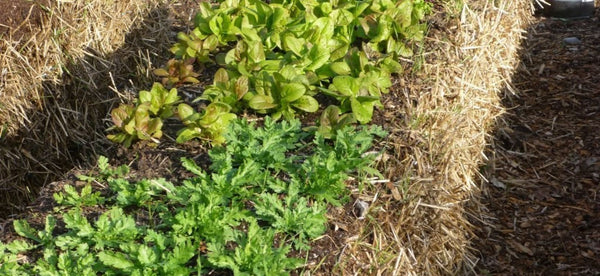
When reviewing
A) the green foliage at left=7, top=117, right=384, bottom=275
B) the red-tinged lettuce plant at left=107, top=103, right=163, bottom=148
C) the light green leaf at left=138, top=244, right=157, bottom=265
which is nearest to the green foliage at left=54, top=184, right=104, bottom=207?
the green foliage at left=7, top=117, right=384, bottom=275

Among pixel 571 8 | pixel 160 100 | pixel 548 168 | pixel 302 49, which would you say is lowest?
pixel 548 168

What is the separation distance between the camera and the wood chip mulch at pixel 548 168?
3215 millimetres

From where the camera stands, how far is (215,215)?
2432 mm

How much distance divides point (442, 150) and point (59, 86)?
88.2 inches

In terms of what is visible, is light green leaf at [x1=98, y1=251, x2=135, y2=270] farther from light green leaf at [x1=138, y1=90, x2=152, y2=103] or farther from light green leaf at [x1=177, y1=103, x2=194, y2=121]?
light green leaf at [x1=138, y1=90, x2=152, y2=103]

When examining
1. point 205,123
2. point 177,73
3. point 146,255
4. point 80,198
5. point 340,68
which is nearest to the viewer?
point 146,255

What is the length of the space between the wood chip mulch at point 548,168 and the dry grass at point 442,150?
14cm

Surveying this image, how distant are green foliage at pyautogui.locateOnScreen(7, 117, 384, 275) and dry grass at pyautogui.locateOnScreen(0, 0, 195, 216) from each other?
3.96 ft

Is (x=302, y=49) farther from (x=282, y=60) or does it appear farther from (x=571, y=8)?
(x=571, y=8)

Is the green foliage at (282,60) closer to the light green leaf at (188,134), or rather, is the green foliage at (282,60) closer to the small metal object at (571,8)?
the light green leaf at (188,134)

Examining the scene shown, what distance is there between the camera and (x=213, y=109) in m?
2.95

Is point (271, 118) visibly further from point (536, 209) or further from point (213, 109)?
point (536, 209)

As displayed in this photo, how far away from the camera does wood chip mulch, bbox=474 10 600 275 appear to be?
321 cm

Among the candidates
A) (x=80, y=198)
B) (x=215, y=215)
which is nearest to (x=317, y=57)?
(x=215, y=215)
